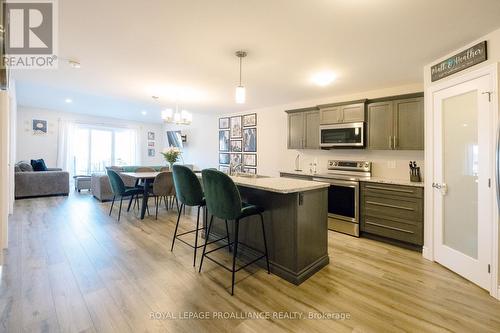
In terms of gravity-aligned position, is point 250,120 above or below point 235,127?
above

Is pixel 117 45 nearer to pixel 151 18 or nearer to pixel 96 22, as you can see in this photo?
pixel 96 22

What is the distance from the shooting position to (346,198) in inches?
147

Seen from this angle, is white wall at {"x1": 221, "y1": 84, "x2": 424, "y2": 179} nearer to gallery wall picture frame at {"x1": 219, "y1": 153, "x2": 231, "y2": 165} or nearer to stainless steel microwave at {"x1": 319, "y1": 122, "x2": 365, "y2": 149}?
stainless steel microwave at {"x1": 319, "y1": 122, "x2": 365, "y2": 149}

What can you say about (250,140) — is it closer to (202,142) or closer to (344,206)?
(202,142)

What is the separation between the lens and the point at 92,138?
8.48 metres

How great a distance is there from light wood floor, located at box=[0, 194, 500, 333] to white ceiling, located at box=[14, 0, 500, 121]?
2353 millimetres

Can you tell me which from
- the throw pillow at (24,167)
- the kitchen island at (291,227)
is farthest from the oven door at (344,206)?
the throw pillow at (24,167)

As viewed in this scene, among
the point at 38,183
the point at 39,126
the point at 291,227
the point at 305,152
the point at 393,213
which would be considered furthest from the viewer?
the point at 39,126

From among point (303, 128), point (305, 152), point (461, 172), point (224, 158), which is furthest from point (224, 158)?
point (461, 172)

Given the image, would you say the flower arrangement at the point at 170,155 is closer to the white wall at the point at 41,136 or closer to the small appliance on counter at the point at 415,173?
the small appliance on counter at the point at 415,173

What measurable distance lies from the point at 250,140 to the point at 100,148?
19.9 ft

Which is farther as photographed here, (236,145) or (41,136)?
(41,136)

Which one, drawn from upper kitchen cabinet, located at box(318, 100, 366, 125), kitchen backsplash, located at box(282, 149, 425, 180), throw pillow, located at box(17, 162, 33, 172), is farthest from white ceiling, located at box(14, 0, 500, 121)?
throw pillow, located at box(17, 162, 33, 172)

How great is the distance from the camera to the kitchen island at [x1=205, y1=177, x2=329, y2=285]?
89.4 inches
